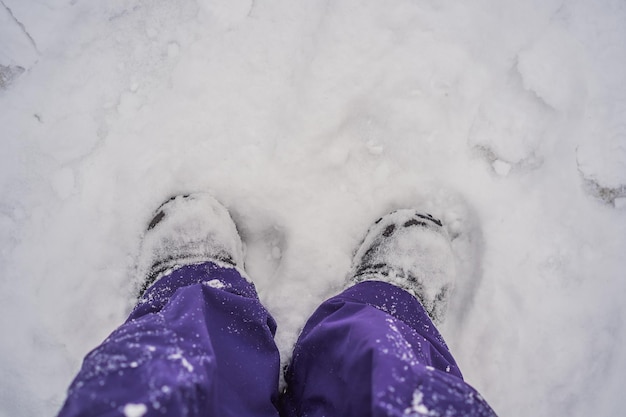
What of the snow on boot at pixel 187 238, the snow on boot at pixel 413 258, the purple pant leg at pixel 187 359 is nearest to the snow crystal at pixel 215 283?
the purple pant leg at pixel 187 359

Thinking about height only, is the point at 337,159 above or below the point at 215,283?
above

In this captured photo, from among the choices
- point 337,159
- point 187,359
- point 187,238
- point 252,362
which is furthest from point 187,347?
point 337,159

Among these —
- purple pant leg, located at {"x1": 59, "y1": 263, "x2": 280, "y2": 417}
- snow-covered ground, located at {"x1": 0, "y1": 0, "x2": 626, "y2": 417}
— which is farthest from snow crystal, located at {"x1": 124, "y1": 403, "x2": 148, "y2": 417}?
snow-covered ground, located at {"x1": 0, "y1": 0, "x2": 626, "y2": 417}

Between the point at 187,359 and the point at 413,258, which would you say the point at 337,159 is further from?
the point at 187,359

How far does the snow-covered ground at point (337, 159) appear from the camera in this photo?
1335mm

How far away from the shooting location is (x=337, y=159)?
4.47 ft

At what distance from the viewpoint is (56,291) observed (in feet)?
4.42

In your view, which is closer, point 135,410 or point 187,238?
point 135,410

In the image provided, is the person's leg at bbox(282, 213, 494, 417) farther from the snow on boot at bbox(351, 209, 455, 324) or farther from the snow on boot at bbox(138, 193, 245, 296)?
the snow on boot at bbox(138, 193, 245, 296)

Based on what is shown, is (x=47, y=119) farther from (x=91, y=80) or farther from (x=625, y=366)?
(x=625, y=366)

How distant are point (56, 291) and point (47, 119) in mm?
524

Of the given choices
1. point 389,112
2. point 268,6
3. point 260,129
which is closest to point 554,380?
point 389,112

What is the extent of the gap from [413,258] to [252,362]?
59 cm

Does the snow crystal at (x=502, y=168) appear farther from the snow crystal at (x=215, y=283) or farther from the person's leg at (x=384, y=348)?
the snow crystal at (x=215, y=283)
